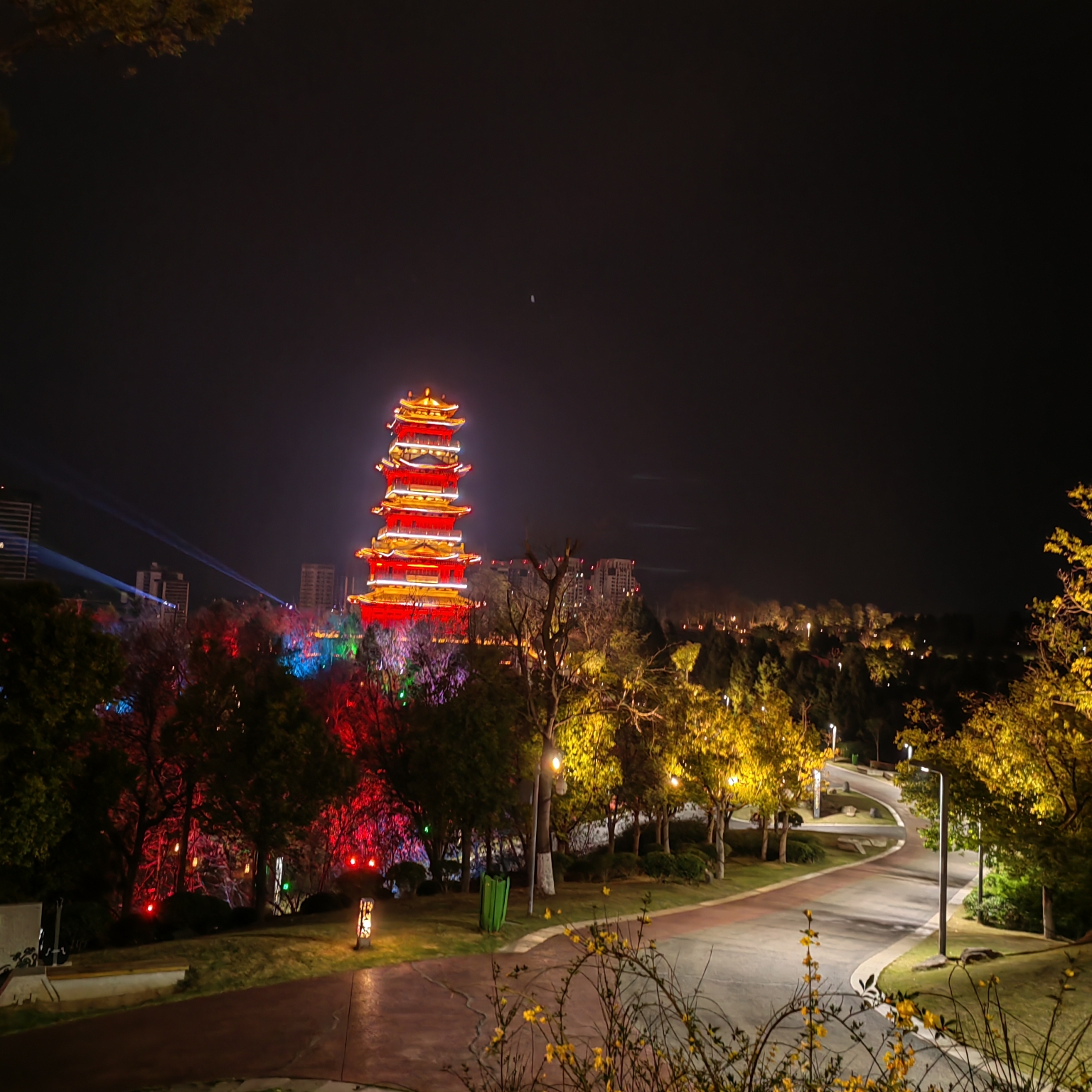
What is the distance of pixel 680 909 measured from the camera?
19.5 meters

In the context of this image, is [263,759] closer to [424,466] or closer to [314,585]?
[424,466]

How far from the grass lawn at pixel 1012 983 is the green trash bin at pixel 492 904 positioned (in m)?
6.38

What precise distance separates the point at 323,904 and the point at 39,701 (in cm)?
873

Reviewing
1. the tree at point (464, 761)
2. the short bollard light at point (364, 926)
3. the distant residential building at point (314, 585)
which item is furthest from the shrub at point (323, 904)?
the distant residential building at point (314, 585)

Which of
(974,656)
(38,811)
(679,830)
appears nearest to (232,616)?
(679,830)

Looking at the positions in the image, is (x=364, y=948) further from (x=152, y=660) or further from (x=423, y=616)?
(x=423, y=616)

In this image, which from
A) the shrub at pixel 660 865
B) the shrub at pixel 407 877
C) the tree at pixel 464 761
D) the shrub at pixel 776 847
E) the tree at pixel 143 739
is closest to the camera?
the tree at pixel 143 739

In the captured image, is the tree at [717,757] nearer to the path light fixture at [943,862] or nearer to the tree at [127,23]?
the path light fixture at [943,862]

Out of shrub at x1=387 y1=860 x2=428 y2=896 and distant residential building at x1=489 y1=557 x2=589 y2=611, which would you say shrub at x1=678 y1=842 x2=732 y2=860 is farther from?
distant residential building at x1=489 y1=557 x2=589 y2=611

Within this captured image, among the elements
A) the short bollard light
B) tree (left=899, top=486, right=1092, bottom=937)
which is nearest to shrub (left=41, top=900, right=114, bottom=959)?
the short bollard light

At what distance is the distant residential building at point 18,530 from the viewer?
68500 mm

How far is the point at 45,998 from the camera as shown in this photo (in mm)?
10180

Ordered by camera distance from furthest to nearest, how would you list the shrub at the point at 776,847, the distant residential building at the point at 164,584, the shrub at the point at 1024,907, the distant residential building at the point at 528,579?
the distant residential building at the point at 164,584 < the distant residential building at the point at 528,579 < the shrub at the point at 776,847 < the shrub at the point at 1024,907

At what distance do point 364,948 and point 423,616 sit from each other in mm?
45731
